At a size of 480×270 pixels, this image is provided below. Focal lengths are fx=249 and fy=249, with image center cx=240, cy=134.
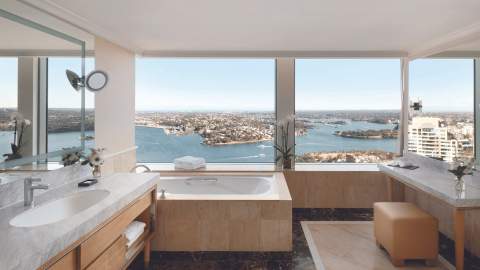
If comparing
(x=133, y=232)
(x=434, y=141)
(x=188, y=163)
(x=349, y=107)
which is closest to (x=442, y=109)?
(x=434, y=141)

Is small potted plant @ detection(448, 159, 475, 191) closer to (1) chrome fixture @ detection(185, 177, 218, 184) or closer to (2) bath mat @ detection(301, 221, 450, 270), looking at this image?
(2) bath mat @ detection(301, 221, 450, 270)

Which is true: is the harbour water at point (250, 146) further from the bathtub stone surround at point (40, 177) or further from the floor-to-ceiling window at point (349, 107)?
the bathtub stone surround at point (40, 177)

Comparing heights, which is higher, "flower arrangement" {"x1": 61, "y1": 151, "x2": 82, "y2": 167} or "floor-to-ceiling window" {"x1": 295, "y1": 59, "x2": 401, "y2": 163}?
"floor-to-ceiling window" {"x1": 295, "y1": 59, "x2": 401, "y2": 163}

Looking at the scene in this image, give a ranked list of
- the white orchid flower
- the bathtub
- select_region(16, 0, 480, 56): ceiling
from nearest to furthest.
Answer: the white orchid flower, select_region(16, 0, 480, 56): ceiling, the bathtub

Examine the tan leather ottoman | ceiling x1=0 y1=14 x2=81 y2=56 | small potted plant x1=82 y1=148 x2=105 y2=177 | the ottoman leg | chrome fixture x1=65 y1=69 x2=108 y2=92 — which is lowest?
the ottoman leg

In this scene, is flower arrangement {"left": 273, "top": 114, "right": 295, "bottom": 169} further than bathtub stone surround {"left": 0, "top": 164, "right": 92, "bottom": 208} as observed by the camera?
Yes

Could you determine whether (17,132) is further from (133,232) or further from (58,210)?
(133,232)

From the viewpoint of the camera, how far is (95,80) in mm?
2299

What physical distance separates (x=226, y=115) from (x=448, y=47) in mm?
2803

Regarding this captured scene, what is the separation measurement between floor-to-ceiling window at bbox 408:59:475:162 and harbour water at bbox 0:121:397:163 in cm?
52

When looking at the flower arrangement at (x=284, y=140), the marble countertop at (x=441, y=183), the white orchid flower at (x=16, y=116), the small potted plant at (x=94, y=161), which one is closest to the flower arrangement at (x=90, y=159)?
the small potted plant at (x=94, y=161)

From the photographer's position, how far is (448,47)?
9.13 ft

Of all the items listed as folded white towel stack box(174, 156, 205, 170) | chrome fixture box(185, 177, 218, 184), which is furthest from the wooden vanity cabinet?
folded white towel stack box(174, 156, 205, 170)

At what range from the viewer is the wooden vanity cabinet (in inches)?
46.8
